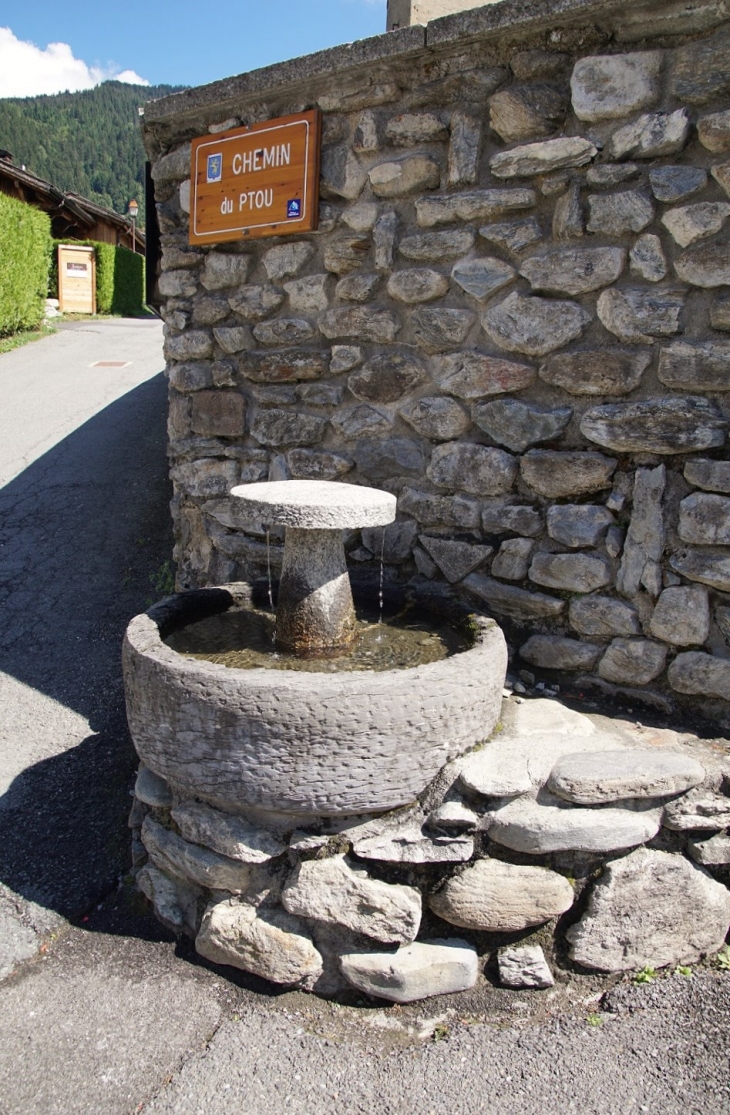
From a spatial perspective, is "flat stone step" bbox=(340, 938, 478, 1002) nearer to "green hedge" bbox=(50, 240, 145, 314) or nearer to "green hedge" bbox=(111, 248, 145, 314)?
"green hedge" bbox=(50, 240, 145, 314)

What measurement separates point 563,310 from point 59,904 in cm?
281

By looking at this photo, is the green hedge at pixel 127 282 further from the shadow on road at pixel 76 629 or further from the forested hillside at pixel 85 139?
the forested hillside at pixel 85 139

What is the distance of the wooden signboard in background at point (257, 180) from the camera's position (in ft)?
11.3

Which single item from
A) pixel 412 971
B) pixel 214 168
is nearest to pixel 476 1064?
pixel 412 971

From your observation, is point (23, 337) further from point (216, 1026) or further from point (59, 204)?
point (216, 1026)

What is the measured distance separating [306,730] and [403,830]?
1.52 feet

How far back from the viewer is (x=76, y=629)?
4.47 meters

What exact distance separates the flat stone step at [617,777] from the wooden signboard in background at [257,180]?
8.32 ft

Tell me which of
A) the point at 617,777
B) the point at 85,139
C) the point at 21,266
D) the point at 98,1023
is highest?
the point at 85,139

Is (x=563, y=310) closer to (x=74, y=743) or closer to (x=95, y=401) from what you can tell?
(x=74, y=743)

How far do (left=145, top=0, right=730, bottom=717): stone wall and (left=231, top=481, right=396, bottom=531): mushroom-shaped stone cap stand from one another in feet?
2.12

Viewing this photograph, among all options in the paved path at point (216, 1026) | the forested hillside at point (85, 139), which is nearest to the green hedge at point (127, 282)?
the paved path at point (216, 1026)

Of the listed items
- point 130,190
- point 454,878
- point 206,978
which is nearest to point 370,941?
point 454,878

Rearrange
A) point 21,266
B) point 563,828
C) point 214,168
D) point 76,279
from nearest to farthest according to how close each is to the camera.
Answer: point 563,828
point 214,168
point 21,266
point 76,279
